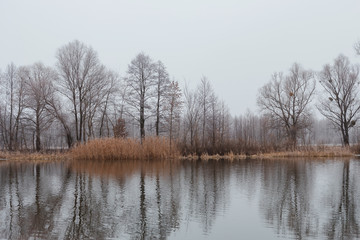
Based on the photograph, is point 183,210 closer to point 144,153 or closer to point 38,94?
point 144,153

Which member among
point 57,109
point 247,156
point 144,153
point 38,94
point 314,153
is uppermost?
point 38,94

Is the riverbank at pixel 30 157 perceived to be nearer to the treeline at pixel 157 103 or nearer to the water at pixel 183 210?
the treeline at pixel 157 103

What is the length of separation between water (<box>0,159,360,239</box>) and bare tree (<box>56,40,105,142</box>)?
24.1 meters

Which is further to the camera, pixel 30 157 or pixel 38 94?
pixel 38 94

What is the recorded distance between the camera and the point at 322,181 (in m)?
12.8

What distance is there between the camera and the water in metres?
6.36

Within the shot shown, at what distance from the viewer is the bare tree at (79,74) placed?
117 ft

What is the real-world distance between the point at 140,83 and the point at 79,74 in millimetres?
6916

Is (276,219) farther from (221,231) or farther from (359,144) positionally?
(359,144)

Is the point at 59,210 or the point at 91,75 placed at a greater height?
the point at 91,75

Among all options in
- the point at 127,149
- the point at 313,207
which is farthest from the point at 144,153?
the point at 313,207

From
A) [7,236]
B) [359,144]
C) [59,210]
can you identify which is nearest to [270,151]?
[359,144]

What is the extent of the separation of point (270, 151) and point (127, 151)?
525 inches

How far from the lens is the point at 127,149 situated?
84.9 feet
